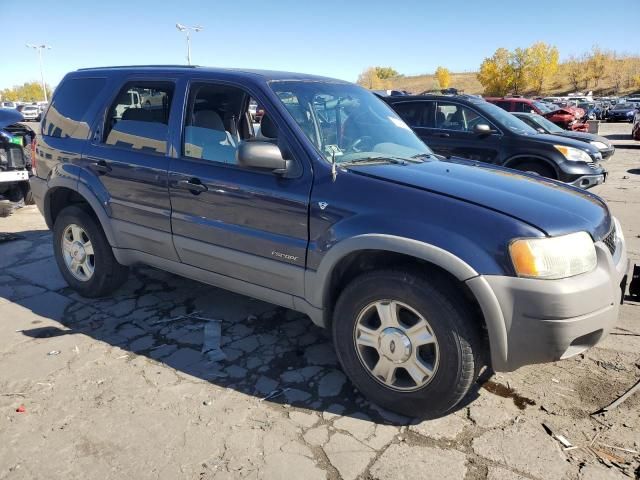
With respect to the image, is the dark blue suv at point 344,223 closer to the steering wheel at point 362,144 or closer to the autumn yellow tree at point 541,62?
the steering wheel at point 362,144

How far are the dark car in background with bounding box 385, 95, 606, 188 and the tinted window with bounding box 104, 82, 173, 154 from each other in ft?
18.1

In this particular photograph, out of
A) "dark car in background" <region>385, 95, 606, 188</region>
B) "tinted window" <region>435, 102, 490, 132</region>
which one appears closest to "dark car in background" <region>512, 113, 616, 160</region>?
"dark car in background" <region>385, 95, 606, 188</region>

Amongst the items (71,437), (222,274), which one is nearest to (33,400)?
(71,437)

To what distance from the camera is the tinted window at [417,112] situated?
873cm

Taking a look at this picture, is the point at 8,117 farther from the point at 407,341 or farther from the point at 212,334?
the point at 407,341

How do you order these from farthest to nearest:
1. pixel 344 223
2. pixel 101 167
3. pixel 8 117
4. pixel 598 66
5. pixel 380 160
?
pixel 598 66 → pixel 8 117 → pixel 101 167 → pixel 380 160 → pixel 344 223

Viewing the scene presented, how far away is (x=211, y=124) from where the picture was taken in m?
3.68

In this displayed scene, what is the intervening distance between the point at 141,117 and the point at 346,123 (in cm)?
161

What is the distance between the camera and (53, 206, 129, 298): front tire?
13.8 ft

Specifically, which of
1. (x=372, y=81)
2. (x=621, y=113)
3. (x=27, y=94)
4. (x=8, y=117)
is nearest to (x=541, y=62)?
(x=372, y=81)

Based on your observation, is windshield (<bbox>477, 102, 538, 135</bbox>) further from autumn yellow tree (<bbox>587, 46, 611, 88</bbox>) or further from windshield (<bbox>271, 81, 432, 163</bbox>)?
autumn yellow tree (<bbox>587, 46, 611, 88</bbox>)

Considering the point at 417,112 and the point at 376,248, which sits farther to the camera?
the point at 417,112

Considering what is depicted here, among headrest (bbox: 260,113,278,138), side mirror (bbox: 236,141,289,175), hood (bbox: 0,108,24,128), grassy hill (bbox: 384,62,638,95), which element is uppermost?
grassy hill (bbox: 384,62,638,95)

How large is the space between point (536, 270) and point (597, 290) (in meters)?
0.37
